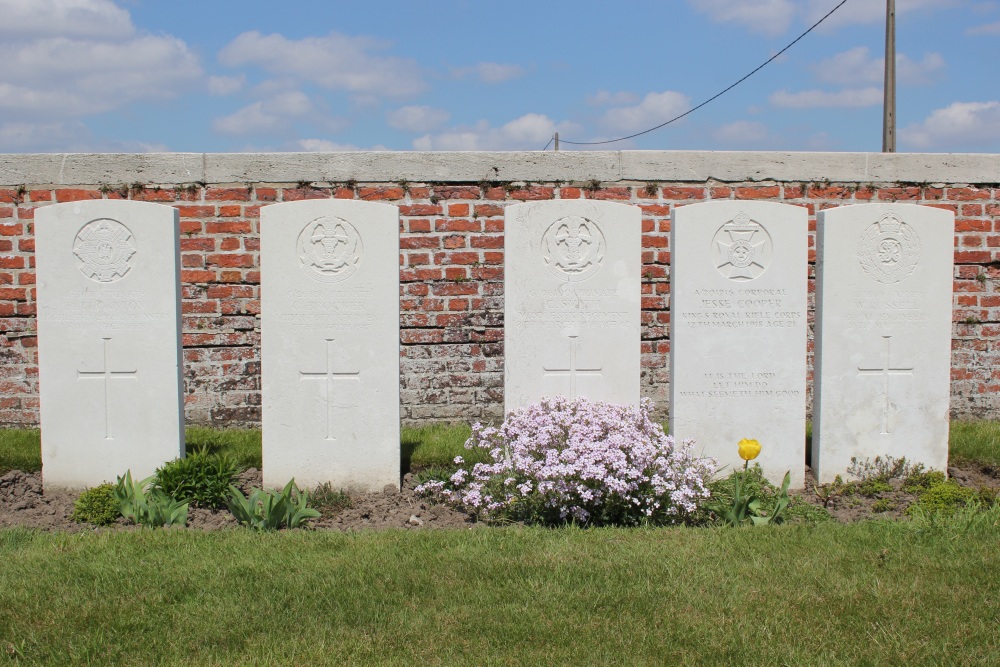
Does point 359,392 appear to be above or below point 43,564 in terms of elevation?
above

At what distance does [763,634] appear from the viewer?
9.92 feet

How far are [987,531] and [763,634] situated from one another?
177 cm

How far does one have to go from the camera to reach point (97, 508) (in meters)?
4.62

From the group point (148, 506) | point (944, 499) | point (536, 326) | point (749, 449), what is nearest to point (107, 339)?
point (148, 506)

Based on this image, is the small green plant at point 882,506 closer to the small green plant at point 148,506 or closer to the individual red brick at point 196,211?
the small green plant at point 148,506

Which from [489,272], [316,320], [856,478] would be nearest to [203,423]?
[316,320]

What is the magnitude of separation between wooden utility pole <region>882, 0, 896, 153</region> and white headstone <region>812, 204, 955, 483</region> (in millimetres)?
7593

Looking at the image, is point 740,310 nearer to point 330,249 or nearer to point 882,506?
point 882,506

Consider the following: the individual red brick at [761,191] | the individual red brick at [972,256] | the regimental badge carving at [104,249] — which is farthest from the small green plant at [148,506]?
the individual red brick at [972,256]

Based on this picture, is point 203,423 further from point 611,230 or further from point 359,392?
point 611,230

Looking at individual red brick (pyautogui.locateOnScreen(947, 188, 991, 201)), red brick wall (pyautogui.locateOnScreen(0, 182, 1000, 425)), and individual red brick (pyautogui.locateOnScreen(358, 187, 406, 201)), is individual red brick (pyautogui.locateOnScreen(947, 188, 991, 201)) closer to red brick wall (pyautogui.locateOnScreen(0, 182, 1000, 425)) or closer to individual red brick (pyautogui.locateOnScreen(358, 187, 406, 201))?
red brick wall (pyautogui.locateOnScreen(0, 182, 1000, 425))

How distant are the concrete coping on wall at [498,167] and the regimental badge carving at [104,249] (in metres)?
1.61

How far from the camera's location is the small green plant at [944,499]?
4523 millimetres

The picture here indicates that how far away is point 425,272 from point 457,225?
0.46 m
